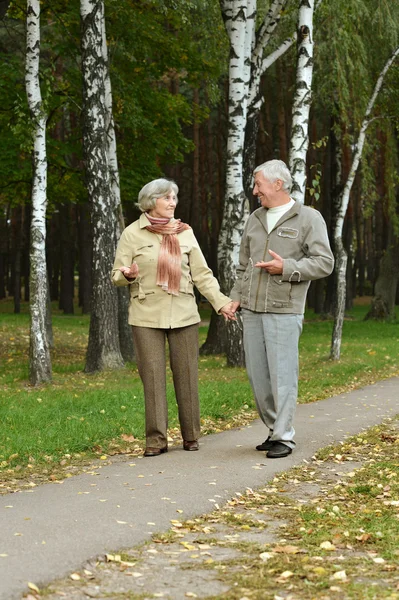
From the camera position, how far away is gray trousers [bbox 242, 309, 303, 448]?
8.17 meters

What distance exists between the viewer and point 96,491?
6.76m

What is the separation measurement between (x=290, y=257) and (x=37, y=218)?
7.50 meters

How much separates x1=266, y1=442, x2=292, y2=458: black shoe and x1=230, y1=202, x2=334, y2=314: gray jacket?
3.52 ft

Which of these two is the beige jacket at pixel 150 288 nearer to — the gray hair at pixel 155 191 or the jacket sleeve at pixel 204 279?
the jacket sleeve at pixel 204 279

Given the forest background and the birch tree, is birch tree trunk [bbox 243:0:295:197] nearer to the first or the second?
the forest background

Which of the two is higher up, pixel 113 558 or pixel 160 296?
pixel 160 296

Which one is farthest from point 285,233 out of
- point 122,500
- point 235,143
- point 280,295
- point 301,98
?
point 235,143

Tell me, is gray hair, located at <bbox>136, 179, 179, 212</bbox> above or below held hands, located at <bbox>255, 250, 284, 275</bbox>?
above

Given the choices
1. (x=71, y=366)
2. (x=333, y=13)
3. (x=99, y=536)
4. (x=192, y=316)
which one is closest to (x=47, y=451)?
(x=192, y=316)

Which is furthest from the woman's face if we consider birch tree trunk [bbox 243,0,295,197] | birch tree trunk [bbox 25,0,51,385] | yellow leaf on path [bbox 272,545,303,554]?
birch tree trunk [bbox 243,0,295,197]

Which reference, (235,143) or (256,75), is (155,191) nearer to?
(235,143)

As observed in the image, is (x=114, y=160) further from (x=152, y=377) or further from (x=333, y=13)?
(x=152, y=377)

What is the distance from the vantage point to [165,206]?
8.20 metres

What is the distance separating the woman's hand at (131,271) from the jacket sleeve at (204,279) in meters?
0.54
